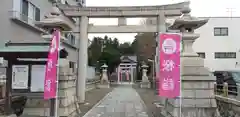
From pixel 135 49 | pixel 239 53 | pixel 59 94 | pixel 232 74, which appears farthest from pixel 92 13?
pixel 135 49

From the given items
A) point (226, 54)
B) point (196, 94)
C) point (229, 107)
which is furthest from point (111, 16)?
point (226, 54)

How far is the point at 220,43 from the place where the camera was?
33.6 meters

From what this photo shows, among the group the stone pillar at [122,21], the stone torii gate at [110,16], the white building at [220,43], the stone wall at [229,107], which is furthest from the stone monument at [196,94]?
the white building at [220,43]

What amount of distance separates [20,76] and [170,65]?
5142mm

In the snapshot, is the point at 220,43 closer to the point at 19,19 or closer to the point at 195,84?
the point at 19,19

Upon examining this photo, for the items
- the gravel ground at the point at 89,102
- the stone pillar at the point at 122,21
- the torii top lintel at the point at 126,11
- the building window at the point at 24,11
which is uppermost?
the building window at the point at 24,11

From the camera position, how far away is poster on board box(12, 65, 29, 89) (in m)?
9.85

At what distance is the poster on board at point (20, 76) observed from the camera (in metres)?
9.85

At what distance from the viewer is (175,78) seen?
8.50 m

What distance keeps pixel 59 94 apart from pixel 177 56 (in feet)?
14.1

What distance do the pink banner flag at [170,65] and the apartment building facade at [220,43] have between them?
2582cm

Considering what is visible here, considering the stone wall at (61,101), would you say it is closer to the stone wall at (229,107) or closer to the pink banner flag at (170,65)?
the pink banner flag at (170,65)

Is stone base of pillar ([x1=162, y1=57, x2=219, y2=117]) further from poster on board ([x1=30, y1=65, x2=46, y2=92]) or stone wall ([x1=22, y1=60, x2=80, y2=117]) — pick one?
poster on board ([x1=30, y1=65, x2=46, y2=92])

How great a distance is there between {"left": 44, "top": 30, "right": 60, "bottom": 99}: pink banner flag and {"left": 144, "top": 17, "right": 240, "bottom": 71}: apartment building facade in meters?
27.3
